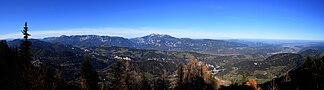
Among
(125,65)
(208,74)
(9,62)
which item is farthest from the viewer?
(208,74)

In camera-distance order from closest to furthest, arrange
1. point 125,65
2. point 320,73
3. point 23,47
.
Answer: point 320,73 < point 23,47 < point 125,65

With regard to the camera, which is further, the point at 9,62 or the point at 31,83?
the point at 9,62

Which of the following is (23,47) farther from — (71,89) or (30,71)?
(30,71)

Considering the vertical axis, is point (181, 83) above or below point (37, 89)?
below

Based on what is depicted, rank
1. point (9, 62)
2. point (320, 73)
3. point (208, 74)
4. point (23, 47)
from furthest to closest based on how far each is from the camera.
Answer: point (208, 74)
point (23, 47)
point (9, 62)
point (320, 73)

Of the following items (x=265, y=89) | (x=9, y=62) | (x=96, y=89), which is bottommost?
(x=265, y=89)

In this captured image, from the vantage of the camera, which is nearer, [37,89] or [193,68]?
[37,89]

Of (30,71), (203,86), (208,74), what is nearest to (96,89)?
(30,71)

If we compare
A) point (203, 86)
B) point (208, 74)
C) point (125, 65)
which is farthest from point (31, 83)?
point (208, 74)

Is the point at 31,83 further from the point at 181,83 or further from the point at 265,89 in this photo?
the point at 265,89
